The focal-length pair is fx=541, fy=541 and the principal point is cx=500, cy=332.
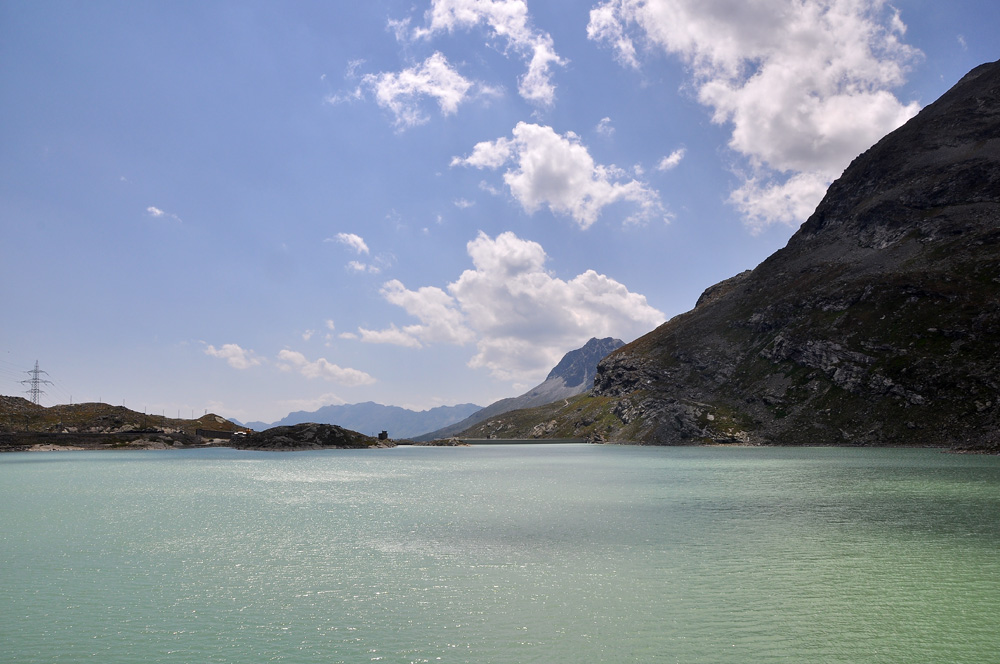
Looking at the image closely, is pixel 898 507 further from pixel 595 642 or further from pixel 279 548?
pixel 279 548

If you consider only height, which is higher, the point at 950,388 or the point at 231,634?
the point at 950,388

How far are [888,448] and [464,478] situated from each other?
508 feet

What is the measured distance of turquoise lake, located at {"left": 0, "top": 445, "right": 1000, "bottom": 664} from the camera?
68.9ft

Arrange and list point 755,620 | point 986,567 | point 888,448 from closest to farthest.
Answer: point 755,620
point 986,567
point 888,448

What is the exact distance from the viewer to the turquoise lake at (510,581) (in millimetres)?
21000

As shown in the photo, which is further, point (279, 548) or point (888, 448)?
point (888, 448)

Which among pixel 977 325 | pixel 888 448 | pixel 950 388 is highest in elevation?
pixel 977 325

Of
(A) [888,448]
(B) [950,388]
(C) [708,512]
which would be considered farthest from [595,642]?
(B) [950,388]

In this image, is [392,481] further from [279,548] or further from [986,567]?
[986,567]

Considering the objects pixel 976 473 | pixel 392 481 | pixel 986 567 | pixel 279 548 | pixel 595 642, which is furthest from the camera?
pixel 392 481

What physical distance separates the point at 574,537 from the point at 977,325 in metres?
217

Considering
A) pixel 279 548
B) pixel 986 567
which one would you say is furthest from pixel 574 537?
pixel 986 567

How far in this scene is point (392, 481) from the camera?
95.8 metres

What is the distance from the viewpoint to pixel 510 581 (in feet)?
98.6
